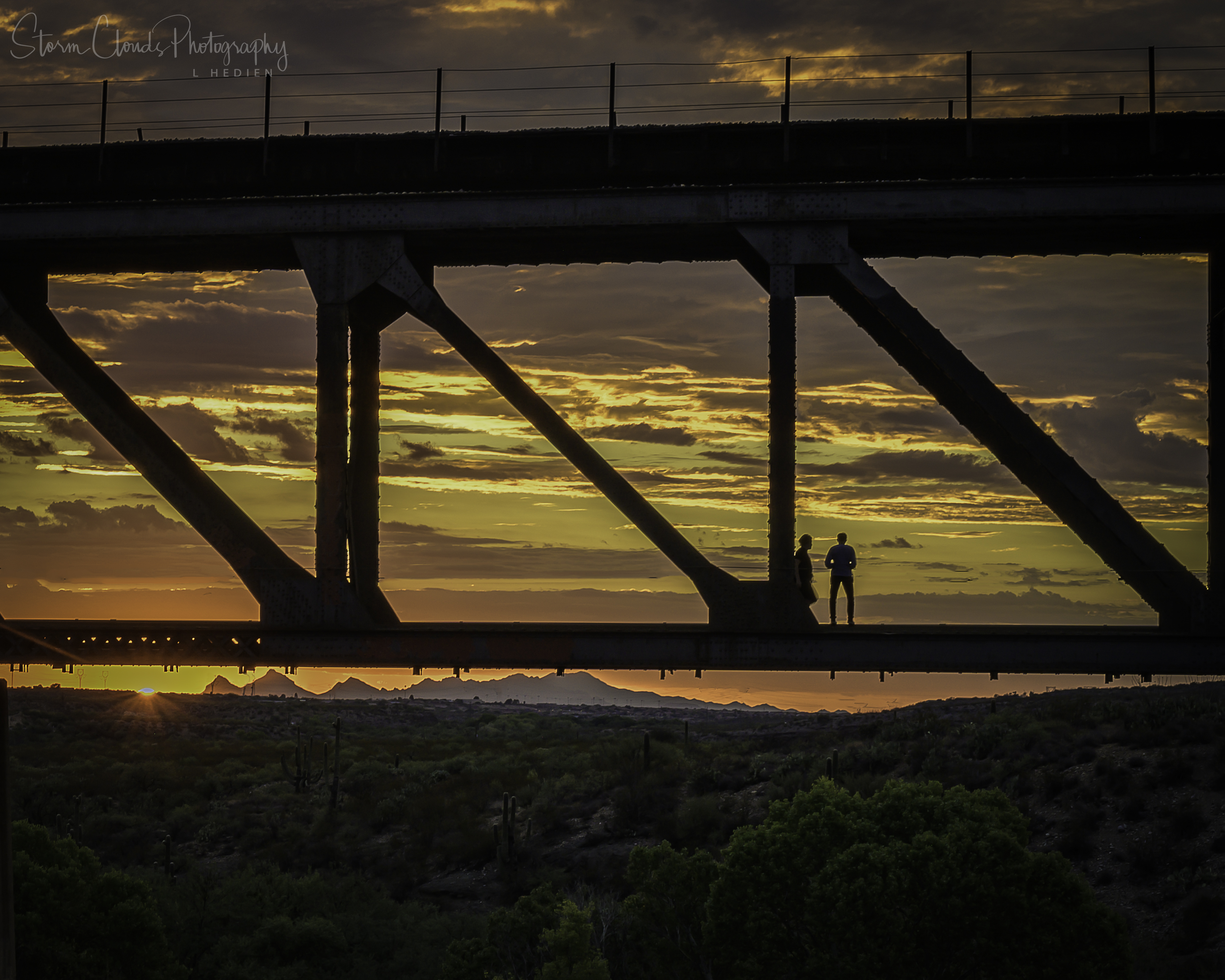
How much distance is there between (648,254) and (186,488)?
6170mm

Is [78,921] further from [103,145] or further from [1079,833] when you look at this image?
[1079,833]

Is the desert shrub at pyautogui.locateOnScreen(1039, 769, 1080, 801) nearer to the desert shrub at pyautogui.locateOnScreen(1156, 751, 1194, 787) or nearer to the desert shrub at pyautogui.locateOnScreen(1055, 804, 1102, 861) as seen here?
the desert shrub at pyautogui.locateOnScreen(1055, 804, 1102, 861)

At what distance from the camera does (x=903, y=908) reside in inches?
920

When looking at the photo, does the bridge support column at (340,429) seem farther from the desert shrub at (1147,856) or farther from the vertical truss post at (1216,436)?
the desert shrub at (1147,856)

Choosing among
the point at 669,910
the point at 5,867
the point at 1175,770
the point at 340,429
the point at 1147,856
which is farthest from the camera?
the point at 1175,770

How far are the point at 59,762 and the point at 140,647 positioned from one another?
63266 mm

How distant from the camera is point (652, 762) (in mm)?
55094

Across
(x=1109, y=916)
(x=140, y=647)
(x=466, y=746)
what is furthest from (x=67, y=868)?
(x=466, y=746)

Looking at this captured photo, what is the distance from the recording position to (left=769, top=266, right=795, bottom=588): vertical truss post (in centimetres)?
1194

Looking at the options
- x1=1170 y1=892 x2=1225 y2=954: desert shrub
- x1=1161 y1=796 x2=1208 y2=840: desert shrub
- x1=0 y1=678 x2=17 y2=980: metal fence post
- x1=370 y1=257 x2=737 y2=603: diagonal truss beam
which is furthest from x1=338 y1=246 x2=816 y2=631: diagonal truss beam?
x1=1161 y1=796 x2=1208 y2=840: desert shrub

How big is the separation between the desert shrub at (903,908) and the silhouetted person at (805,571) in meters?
12.9

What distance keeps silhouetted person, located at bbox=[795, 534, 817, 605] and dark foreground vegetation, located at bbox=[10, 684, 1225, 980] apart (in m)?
11.7

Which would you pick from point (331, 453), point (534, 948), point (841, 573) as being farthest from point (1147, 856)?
point (331, 453)

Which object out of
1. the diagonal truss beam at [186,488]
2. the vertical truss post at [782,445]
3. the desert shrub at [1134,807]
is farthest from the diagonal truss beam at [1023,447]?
the desert shrub at [1134,807]
